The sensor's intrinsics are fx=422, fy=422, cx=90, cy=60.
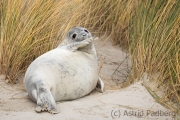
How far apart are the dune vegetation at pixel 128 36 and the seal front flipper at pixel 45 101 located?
3.26ft

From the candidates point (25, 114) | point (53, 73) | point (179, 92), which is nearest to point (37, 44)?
point (53, 73)

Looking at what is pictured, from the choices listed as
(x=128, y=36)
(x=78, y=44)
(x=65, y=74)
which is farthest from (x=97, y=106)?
(x=128, y=36)

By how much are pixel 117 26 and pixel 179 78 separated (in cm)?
233

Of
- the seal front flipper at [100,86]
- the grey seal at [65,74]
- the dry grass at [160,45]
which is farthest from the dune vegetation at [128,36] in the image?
the grey seal at [65,74]

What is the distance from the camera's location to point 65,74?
430 centimetres

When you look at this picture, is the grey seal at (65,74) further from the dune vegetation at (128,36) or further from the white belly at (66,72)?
the dune vegetation at (128,36)

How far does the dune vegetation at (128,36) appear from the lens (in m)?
4.36

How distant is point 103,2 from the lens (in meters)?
6.42

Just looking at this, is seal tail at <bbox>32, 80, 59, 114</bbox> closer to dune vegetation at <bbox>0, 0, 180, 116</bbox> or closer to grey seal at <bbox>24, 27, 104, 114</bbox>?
grey seal at <bbox>24, 27, 104, 114</bbox>

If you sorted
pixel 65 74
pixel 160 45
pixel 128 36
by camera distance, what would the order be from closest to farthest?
pixel 65 74
pixel 160 45
pixel 128 36

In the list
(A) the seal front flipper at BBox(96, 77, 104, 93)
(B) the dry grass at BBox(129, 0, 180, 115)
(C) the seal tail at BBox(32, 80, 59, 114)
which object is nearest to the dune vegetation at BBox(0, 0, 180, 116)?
(B) the dry grass at BBox(129, 0, 180, 115)

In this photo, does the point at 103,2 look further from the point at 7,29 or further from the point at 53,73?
the point at 53,73

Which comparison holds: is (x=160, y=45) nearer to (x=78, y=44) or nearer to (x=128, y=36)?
(x=128, y=36)

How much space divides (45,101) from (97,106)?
1.73 feet
